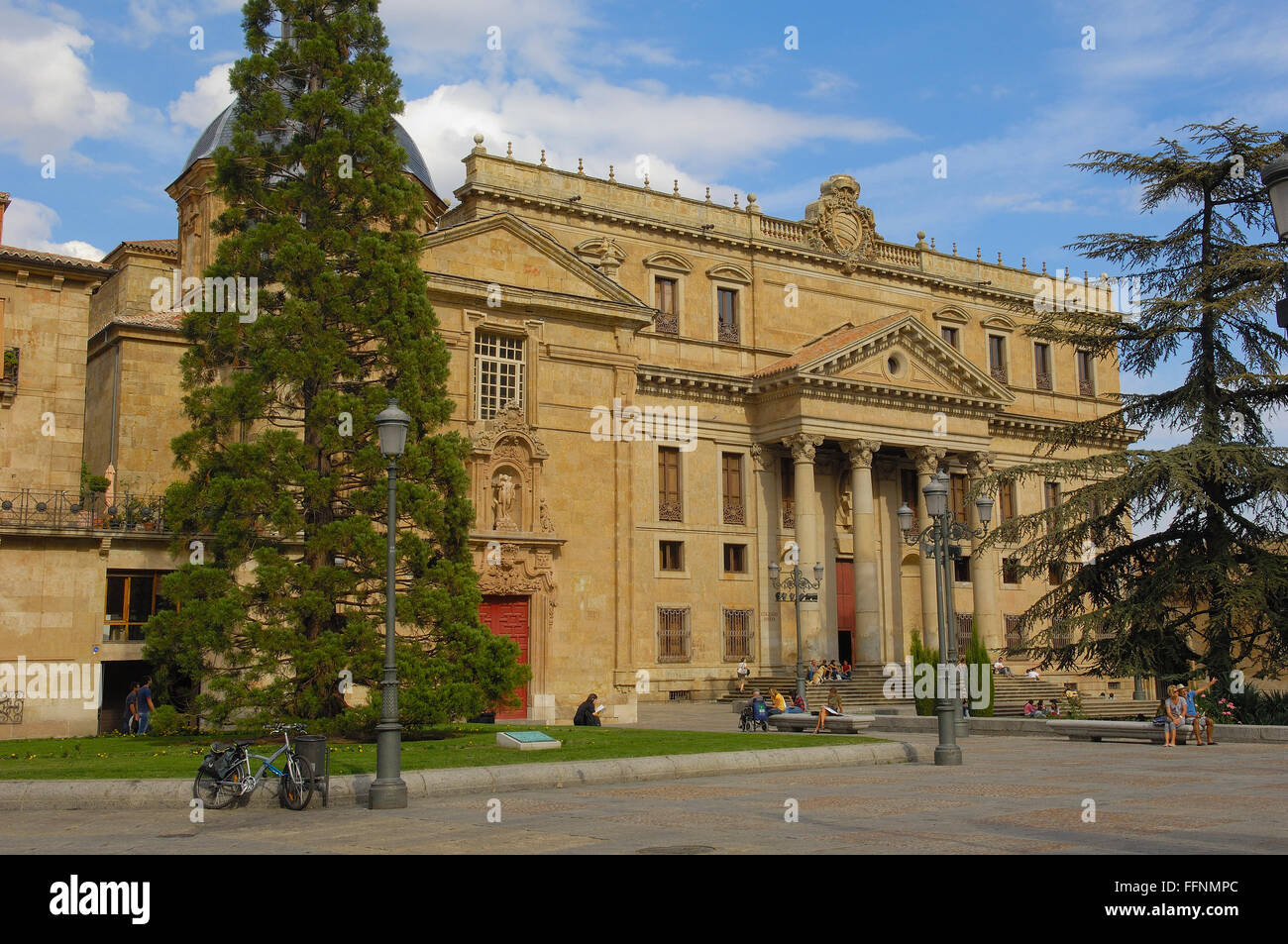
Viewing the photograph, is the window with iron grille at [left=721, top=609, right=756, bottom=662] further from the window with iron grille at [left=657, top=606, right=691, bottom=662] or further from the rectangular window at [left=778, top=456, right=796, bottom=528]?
the rectangular window at [left=778, top=456, right=796, bottom=528]

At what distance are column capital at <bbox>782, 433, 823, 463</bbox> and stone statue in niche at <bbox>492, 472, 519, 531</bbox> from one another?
534 inches

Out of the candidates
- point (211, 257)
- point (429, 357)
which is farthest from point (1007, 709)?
point (211, 257)

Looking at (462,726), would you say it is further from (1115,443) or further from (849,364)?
(1115,443)

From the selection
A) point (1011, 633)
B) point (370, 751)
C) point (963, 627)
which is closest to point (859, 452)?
point (963, 627)

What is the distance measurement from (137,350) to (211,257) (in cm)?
618

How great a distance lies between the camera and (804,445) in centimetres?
4225

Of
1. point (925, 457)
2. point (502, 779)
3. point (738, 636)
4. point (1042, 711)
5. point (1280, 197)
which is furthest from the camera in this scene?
point (925, 457)

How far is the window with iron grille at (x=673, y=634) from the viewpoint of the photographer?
40625 mm

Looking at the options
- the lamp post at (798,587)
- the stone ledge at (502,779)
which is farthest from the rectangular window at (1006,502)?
the stone ledge at (502,779)

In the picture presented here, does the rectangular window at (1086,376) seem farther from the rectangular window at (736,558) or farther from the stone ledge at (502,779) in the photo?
the stone ledge at (502,779)

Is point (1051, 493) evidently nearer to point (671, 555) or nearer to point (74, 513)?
point (671, 555)

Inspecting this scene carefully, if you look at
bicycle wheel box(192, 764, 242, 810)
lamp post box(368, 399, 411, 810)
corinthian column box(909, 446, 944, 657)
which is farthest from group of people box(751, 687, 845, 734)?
bicycle wheel box(192, 764, 242, 810)

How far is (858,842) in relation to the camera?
33.8 feet

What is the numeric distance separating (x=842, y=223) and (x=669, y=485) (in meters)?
14.4
